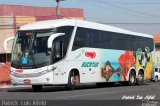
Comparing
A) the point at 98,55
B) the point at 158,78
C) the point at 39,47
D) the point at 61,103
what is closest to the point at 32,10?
the point at 158,78

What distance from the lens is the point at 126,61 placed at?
33875 millimetres

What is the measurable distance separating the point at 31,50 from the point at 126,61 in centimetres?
1012

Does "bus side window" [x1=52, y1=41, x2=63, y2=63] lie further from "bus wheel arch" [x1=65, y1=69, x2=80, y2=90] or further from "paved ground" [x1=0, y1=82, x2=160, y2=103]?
"paved ground" [x1=0, y1=82, x2=160, y2=103]

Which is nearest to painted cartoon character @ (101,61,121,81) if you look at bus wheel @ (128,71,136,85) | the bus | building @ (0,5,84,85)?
the bus

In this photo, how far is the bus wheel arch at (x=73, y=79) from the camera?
26.7 m

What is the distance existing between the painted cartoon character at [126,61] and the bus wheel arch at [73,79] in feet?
19.7

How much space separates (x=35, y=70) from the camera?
2539 centimetres

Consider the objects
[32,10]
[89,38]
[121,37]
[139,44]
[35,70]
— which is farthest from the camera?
[32,10]

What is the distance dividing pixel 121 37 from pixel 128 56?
1645mm

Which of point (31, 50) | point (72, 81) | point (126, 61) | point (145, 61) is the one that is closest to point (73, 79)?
point (72, 81)

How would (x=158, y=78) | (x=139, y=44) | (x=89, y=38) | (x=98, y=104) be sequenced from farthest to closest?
(x=158, y=78), (x=139, y=44), (x=89, y=38), (x=98, y=104)

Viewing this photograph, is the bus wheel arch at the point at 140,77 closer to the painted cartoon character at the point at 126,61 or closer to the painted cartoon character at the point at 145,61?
the painted cartoon character at the point at 145,61

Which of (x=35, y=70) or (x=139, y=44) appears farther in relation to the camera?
(x=139, y=44)

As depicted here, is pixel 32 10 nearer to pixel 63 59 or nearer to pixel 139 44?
pixel 139 44
